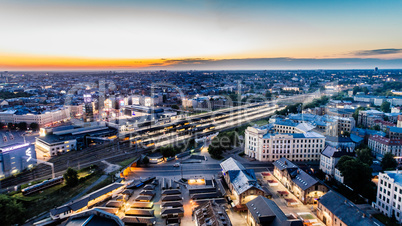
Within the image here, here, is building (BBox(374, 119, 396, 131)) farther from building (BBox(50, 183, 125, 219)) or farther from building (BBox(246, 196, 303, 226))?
building (BBox(50, 183, 125, 219))

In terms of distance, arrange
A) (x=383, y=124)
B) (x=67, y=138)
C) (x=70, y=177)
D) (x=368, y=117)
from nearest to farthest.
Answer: (x=70, y=177), (x=67, y=138), (x=383, y=124), (x=368, y=117)

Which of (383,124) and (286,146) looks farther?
(383,124)

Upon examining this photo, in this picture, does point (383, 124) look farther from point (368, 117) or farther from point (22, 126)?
point (22, 126)

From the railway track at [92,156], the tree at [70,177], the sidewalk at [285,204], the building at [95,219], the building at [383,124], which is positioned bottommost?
the sidewalk at [285,204]

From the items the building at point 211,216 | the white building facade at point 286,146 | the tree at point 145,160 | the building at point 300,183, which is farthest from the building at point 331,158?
the tree at point 145,160

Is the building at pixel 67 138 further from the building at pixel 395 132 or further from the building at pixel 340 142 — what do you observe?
the building at pixel 395 132

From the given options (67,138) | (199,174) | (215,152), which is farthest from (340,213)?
(67,138)

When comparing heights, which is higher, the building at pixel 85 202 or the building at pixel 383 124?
Answer: the building at pixel 383 124

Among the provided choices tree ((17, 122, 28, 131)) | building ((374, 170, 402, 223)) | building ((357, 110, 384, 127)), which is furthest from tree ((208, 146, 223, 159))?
tree ((17, 122, 28, 131))
